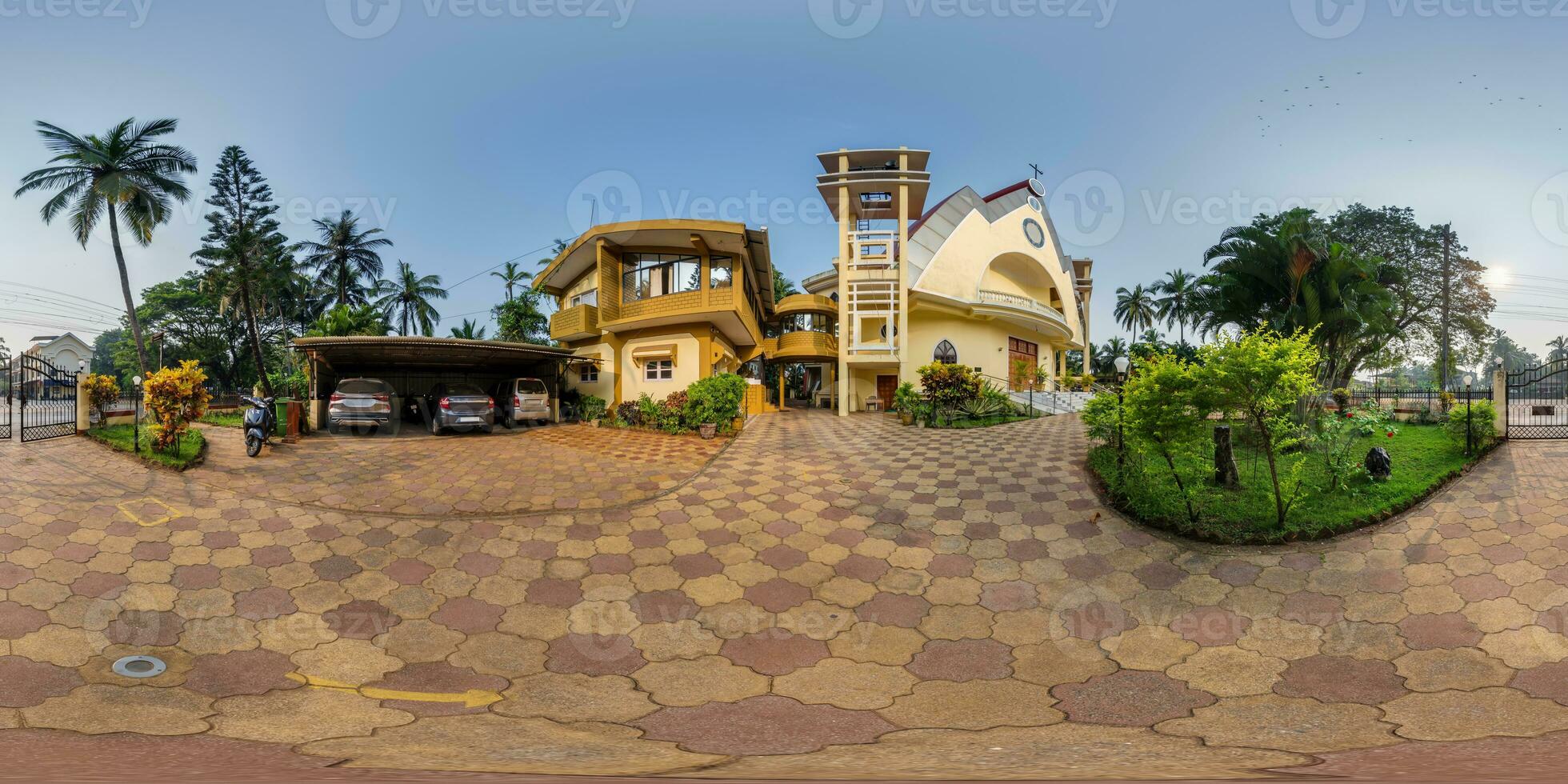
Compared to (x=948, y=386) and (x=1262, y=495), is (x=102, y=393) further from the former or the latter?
(x=1262, y=495)

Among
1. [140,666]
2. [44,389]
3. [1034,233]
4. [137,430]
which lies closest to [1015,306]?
[1034,233]

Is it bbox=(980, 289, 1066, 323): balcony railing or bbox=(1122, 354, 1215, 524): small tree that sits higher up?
bbox=(980, 289, 1066, 323): balcony railing

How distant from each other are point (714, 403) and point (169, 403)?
26.4ft

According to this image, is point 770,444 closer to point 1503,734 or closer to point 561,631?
point 561,631

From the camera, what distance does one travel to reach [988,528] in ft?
18.4

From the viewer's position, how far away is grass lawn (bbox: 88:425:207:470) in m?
6.84

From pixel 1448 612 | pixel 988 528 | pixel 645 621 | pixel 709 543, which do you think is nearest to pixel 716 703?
pixel 645 621

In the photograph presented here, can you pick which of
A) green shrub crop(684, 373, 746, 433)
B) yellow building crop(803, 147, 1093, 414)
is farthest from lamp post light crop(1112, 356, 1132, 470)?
yellow building crop(803, 147, 1093, 414)

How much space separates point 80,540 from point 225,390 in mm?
38235

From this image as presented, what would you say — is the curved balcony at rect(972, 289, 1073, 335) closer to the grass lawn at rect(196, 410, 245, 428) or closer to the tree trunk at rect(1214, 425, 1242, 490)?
the tree trunk at rect(1214, 425, 1242, 490)

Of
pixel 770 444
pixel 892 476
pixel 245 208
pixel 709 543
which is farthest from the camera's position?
pixel 245 208

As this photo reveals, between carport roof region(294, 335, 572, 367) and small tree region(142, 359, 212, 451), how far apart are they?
2635mm

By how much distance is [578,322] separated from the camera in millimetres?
16328

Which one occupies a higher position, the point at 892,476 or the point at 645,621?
the point at 892,476
